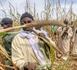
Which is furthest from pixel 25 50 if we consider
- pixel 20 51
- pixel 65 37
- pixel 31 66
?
pixel 65 37

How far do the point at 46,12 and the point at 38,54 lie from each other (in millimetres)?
3091

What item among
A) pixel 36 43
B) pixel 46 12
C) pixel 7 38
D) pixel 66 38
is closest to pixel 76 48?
pixel 66 38

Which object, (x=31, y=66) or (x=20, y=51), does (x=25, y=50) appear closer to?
(x=20, y=51)

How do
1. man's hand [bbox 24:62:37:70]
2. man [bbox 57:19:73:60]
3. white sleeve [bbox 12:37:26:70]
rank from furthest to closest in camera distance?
man [bbox 57:19:73:60] < white sleeve [bbox 12:37:26:70] < man's hand [bbox 24:62:37:70]

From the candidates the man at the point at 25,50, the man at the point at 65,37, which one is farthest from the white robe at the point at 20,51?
the man at the point at 65,37

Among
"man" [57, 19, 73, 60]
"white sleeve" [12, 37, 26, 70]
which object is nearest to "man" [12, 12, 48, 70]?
"white sleeve" [12, 37, 26, 70]

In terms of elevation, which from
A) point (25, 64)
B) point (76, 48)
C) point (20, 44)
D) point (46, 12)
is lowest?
point (76, 48)

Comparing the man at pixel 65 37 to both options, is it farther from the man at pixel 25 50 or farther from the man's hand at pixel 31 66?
the man's hand at pixel 31 66

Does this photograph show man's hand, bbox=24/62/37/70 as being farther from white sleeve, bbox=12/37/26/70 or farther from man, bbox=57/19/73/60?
man, bbox=57/19/73/60

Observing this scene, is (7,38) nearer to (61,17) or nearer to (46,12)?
(46,12)

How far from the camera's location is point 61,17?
19.2 feet

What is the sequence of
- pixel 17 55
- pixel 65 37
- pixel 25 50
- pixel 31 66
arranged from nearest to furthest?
pixel 31 66
pixel 17 55
pixel 25 50
pixel 65 37

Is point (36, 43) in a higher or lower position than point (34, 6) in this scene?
lower

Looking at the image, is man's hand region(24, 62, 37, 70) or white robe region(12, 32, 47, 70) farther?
white robe region(12, 32, 47, 70)
